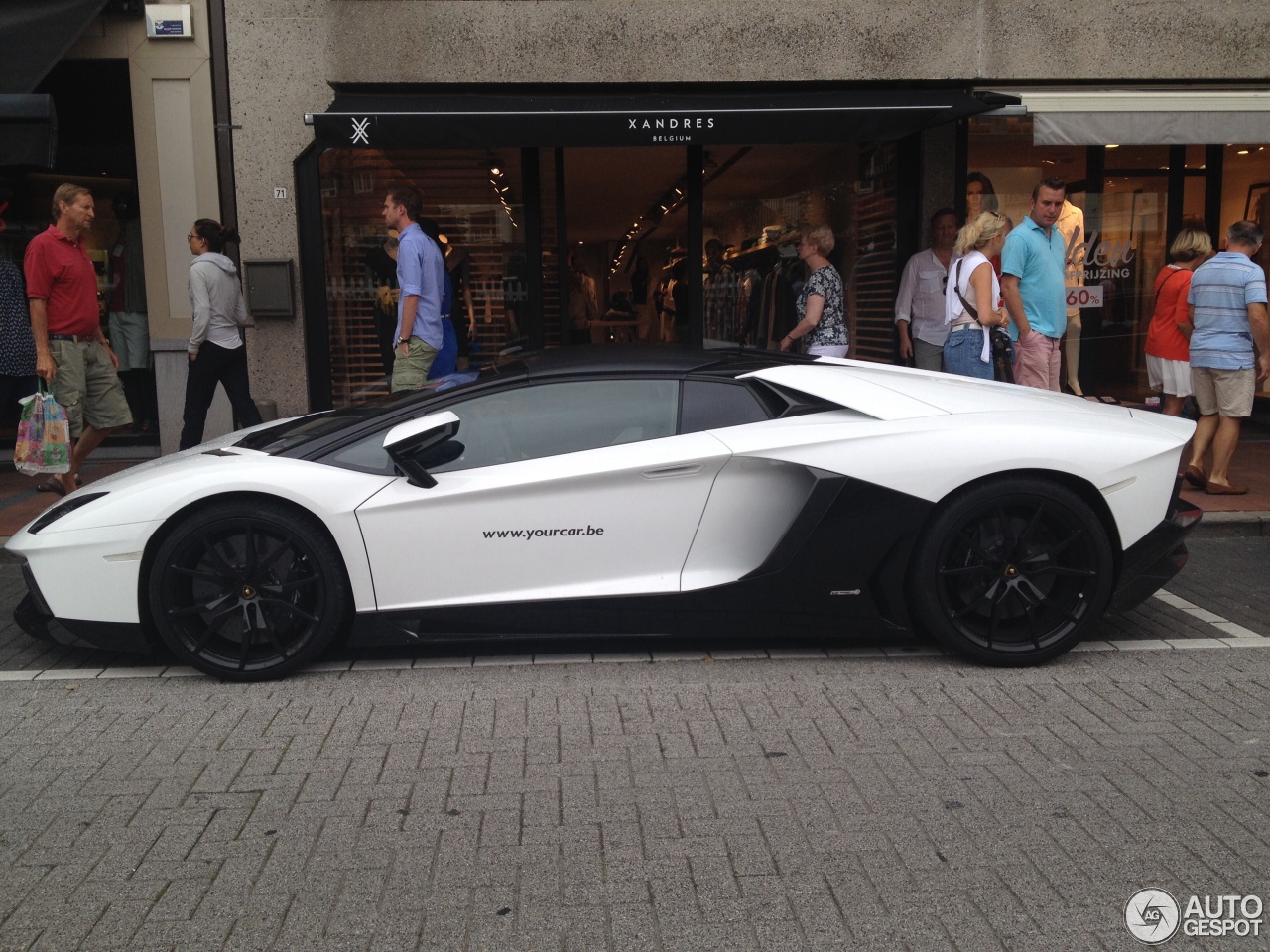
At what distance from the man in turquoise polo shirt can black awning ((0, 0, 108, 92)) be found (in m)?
6.79

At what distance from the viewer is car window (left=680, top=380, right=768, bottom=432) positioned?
15.6ft

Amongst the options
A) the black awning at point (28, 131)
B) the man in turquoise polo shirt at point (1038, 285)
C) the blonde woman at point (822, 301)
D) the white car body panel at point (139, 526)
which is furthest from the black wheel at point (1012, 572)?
the black awning at point (28, 131)

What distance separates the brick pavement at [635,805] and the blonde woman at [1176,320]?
13.8ft

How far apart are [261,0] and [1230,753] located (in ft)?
28.6

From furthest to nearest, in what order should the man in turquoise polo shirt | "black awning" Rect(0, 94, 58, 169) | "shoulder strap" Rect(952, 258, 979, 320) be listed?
"black awning" Rect(0, 94, 58, 169)
the man in turquoise polo shirt
"shoulder strap" Rect(952, 258, 979, 320)

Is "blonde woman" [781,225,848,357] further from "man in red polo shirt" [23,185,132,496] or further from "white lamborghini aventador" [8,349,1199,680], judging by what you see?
"man in red polo shirt" [23,185,132,496]

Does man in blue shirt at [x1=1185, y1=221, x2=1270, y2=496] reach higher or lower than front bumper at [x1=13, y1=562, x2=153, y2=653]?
higher

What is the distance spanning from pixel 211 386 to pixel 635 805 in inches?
242

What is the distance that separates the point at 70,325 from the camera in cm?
795

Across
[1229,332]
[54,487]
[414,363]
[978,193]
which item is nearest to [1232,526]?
[1229,332]

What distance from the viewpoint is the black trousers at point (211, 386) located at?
27.7 ft

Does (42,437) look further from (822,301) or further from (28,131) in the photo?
(822,301)

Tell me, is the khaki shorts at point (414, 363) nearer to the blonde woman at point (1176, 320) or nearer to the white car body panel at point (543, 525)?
the white car body panel at point (543, 525)

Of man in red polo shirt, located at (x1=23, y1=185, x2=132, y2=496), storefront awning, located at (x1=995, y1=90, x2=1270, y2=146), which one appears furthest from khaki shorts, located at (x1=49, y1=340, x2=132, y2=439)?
storefront awning, located at (x1=995, y1=90, x2=1270, y2=146)
